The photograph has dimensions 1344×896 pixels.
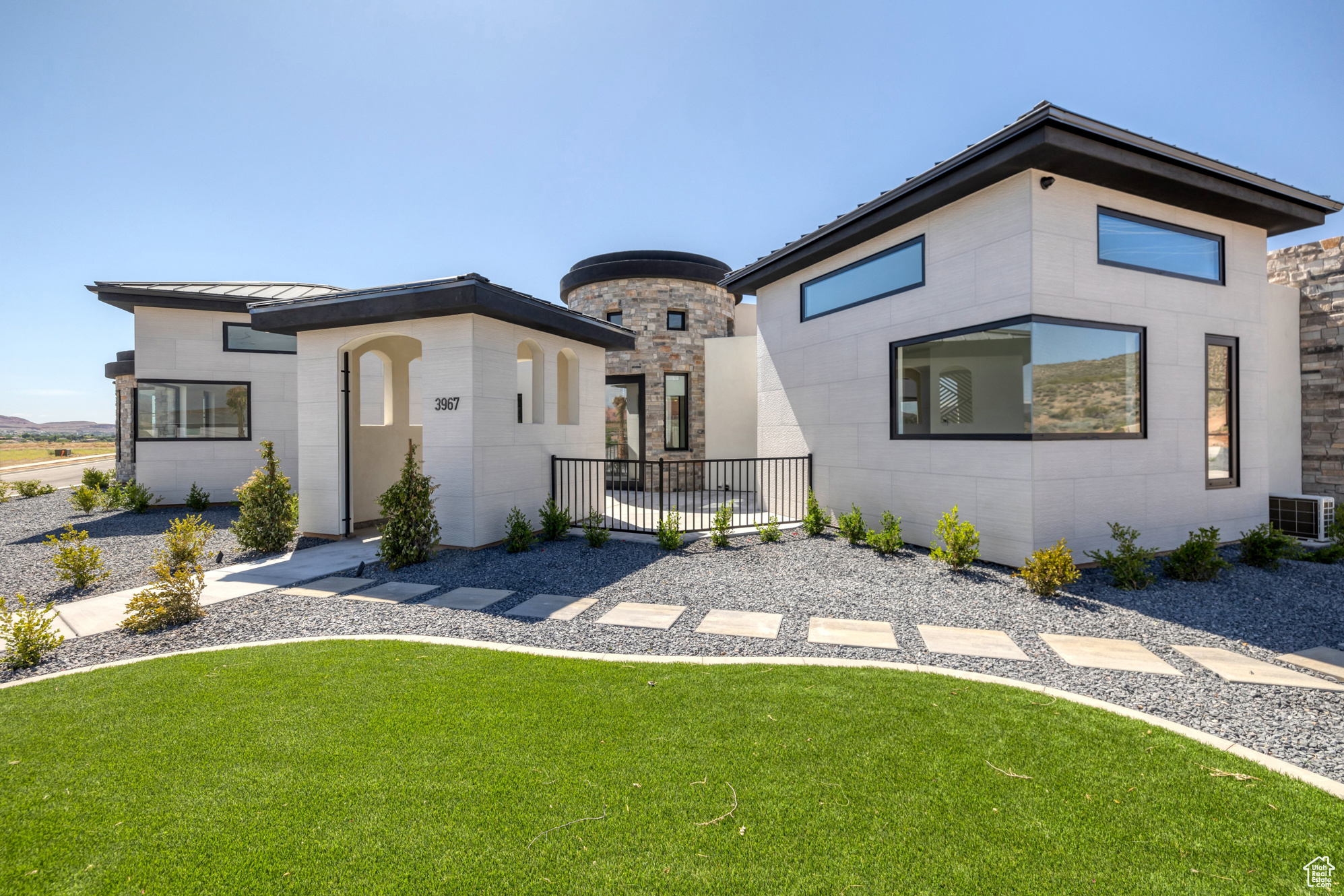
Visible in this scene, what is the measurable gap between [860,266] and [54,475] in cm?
3129

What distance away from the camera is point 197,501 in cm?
1104

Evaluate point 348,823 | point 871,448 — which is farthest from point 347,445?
point 871,448

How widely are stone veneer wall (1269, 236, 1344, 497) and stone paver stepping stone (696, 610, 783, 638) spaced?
9.25m

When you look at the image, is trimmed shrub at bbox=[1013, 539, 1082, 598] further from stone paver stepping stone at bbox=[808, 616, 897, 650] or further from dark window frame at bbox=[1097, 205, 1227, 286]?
dark window frame at bbox=[1097, 205, 1227, 286]

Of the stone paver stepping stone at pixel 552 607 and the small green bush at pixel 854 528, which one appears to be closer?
the stone paver stepping stone at pixel 552 607

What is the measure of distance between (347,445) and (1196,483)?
11.3 meters

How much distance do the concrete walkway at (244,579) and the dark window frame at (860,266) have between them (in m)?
7.30

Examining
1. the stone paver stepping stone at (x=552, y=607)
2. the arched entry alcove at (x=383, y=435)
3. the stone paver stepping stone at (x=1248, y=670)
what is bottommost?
the stone paver stepping stone at (x=1248, y=670)

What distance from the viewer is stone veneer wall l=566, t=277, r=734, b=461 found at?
43.8 ft

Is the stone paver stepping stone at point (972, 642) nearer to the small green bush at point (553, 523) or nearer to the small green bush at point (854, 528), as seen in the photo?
the small green bush at point (854, 528)

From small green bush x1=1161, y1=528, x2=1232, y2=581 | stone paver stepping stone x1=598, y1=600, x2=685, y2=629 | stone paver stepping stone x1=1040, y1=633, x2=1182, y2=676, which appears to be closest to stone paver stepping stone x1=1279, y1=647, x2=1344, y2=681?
stone paver stepping stone x1=1040, y1=633, x2=1182, y2=676

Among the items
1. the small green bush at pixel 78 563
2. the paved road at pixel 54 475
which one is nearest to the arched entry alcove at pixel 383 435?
the small green bush at pixel 78 563

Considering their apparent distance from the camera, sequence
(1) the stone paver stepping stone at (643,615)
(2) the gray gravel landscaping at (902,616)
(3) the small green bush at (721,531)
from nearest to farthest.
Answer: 1. (2) the gray gravel landscaping at (902,616)
2. (1) the stone paver stepping stone at (643,615)
3. (3) the small green bush at (721,531)

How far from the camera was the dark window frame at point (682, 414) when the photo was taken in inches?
528
